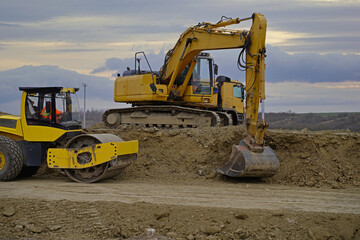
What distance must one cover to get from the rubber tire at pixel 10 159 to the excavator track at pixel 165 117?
6262 millimetres

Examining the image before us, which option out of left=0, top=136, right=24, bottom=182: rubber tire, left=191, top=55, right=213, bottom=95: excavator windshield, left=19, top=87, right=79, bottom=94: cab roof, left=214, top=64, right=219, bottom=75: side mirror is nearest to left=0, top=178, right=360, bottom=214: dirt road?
left=0, top=136, right=24, bottom=182: rubber tire

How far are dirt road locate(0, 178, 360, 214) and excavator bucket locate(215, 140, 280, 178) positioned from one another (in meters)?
0.32

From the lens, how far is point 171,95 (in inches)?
685

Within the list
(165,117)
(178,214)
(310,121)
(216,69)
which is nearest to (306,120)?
(310,121)

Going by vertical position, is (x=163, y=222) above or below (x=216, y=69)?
below

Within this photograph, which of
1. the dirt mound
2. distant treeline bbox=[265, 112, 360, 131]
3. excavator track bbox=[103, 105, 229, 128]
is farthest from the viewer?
distant treeline bbox=[265, 112, 360, 131]

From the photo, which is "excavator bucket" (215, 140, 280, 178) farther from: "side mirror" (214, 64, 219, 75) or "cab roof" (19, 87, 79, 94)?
"side mirror" (214, 64, 219, 75)

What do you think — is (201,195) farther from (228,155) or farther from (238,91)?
(238,91)

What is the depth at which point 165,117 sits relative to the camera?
→ 1734 cm

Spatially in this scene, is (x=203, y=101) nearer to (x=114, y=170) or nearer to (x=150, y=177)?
(x=150, y=177)

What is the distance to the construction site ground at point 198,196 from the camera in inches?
330

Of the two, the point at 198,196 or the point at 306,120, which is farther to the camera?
the point at 306,120

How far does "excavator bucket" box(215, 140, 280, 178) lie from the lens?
11562 mm

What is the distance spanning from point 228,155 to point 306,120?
33.6 metres
